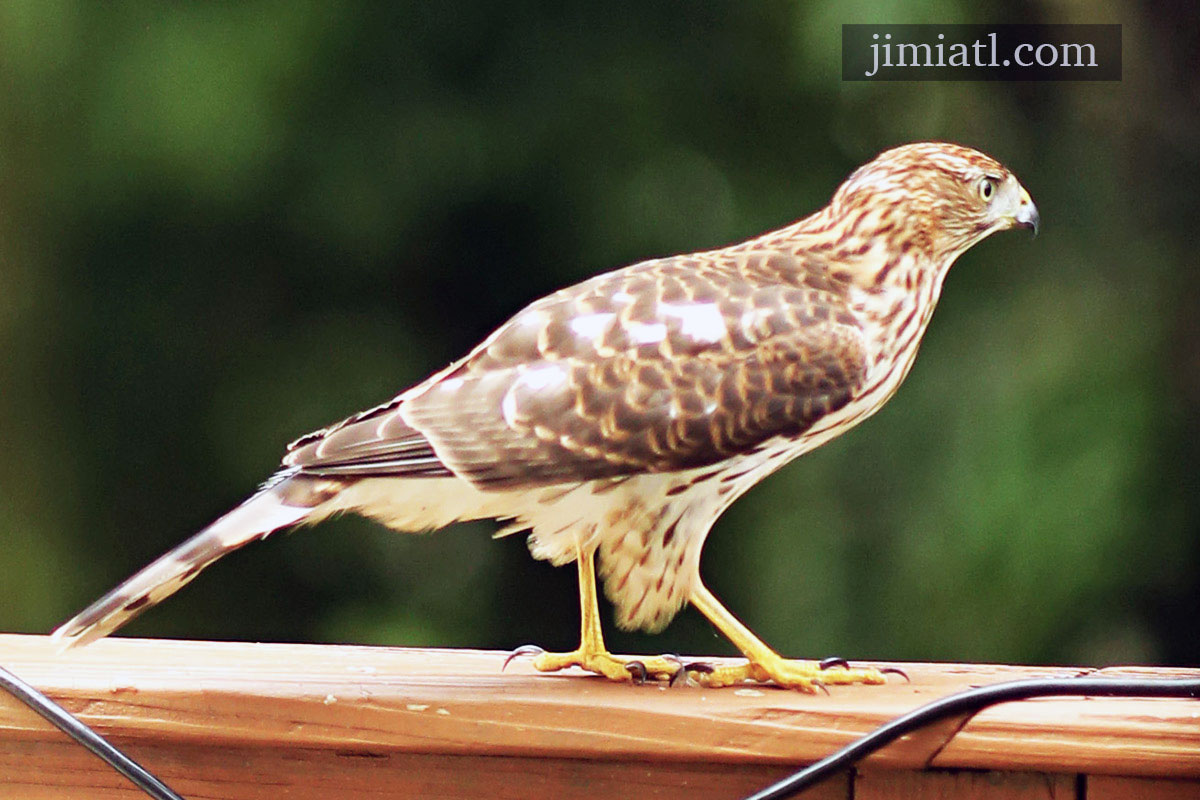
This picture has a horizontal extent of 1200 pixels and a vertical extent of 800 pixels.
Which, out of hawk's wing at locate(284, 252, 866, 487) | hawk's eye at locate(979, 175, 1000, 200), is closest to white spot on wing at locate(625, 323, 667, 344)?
hawk's wing at locate(284, 252, 866, 487)

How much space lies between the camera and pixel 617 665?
1.14m

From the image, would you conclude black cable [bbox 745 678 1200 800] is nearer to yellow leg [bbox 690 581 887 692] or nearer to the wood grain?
the wood grain

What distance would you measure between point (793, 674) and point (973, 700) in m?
0.20

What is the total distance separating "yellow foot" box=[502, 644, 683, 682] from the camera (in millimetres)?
1133

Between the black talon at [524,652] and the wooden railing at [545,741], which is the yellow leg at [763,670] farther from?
the black talon at [524,652]

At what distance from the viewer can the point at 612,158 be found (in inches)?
55.6

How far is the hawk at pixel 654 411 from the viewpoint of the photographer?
3.59 ft

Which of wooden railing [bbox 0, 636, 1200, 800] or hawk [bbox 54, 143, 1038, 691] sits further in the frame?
hawk [bbox 54, 143, 1038, 691]

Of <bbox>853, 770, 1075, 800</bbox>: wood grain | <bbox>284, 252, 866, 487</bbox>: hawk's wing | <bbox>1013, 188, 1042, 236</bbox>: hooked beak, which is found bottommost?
<bbox>853, 770, 1075, 800</bbox>: wood grain

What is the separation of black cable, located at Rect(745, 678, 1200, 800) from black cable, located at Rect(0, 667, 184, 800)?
0.42 meters

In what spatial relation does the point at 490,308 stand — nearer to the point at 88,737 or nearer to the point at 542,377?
the point at 542,377

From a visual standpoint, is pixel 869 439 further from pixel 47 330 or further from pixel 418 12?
pixel 47 330

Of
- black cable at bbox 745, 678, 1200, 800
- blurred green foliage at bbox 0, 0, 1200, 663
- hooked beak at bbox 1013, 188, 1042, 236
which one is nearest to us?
black cable at bbox 745, 678, 1200, 800

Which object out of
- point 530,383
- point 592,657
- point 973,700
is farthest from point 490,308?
point 973,700
